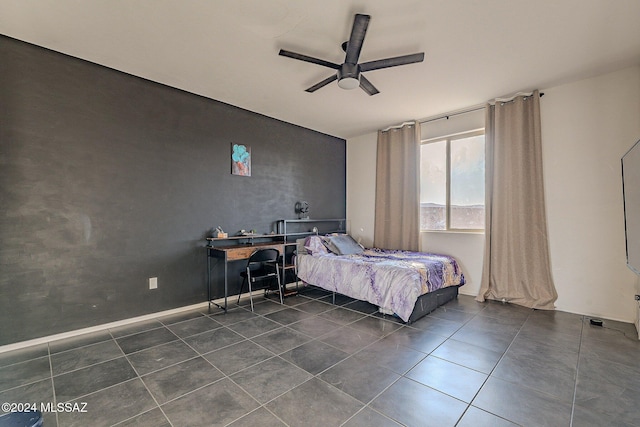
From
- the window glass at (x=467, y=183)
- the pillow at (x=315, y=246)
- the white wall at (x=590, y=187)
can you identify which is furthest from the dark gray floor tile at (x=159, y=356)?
the white wall at (x=590, y=187)

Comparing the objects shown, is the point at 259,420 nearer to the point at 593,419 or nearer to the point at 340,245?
the point at 593,419

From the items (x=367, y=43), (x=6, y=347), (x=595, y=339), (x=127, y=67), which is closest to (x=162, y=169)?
(x=127, y=67)

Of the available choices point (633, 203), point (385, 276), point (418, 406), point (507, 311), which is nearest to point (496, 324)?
point (507, 311)

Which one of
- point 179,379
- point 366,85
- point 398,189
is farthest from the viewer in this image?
point 398,189

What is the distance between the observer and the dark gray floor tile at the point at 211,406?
1.53m

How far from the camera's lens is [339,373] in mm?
2002

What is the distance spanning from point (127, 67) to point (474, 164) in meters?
4.44

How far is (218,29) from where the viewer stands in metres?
2.30

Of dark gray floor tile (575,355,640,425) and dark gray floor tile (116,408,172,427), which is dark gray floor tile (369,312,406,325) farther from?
dark gray floor tile (116,408,172,427)

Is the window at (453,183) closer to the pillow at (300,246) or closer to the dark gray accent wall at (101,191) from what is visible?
the pillow at (300,246)

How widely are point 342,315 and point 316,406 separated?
159 cm

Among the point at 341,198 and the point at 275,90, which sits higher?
the point at 275,90

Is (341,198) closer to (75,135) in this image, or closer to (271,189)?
(271,189)

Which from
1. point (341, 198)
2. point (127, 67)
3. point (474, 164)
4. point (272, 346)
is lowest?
point (272, 346)
